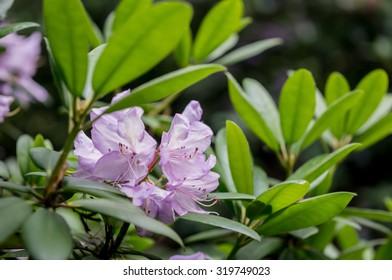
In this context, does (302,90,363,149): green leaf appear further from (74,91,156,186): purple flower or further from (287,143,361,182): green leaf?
(74,91,156,186): purple flower

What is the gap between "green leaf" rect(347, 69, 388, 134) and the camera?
42.6 inches

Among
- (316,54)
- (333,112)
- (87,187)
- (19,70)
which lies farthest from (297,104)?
(316,54)

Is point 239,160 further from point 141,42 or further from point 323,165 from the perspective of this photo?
point 141,42

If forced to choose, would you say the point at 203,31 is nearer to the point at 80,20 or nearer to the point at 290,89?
the point at 290,89

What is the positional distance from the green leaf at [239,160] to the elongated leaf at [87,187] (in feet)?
0.67

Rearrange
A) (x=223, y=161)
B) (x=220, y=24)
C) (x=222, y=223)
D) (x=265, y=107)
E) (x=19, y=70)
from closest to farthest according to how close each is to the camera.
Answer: (x=222, y=223) → (x=223, y=161) → (x=265, y=107) → (x=220, y=24) → (x=19, y=70)


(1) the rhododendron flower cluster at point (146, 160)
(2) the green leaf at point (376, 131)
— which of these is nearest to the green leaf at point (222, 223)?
(1) the rhododendron flower cluster at point (146, 160)

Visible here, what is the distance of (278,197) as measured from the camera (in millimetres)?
728

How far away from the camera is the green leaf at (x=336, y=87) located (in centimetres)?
109

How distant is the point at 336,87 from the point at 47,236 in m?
0.72

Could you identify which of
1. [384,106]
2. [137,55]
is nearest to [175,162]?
[137,55]

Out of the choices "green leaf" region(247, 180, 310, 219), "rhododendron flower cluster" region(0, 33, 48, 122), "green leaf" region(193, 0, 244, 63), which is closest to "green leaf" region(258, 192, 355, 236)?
"green leaf" region(247, 180, 310, 219)

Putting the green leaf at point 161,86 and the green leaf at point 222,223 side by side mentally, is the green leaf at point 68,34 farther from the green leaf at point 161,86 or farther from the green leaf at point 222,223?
the green leaf at point 222,223

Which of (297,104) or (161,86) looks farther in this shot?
(297,104)
